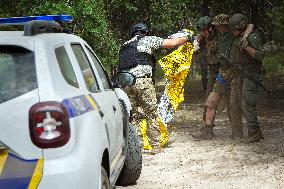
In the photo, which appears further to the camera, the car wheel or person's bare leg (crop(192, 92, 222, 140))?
person's bare leg (crop(192, 92, 222, 140))

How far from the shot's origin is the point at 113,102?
512 centimetres

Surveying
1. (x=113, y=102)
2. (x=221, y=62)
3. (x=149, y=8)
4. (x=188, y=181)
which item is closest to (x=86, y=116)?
(x=113, y=102)

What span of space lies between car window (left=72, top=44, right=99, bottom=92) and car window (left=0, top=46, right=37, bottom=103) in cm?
81

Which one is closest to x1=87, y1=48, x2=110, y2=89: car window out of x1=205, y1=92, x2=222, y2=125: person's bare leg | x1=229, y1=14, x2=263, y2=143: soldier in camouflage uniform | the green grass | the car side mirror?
the car side mirror

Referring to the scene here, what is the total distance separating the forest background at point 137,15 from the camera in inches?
520

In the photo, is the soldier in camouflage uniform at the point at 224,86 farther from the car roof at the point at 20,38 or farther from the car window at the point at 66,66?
the car roof at the point at 20,38

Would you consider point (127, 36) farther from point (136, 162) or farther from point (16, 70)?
point (16, 70)

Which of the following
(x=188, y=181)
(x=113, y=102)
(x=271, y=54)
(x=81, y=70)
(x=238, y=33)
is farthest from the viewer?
(x=271, y=54)

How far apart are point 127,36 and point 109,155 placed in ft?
47.1

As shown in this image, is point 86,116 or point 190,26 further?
point 190,26

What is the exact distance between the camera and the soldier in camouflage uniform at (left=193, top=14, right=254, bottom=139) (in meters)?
9.39

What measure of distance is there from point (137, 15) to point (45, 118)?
15098 mm

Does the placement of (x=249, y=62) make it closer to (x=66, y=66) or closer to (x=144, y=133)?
(x=144, y=133)

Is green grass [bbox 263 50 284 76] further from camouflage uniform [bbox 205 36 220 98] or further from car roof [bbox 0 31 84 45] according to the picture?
car roof [bbox 0 31 84 45]
